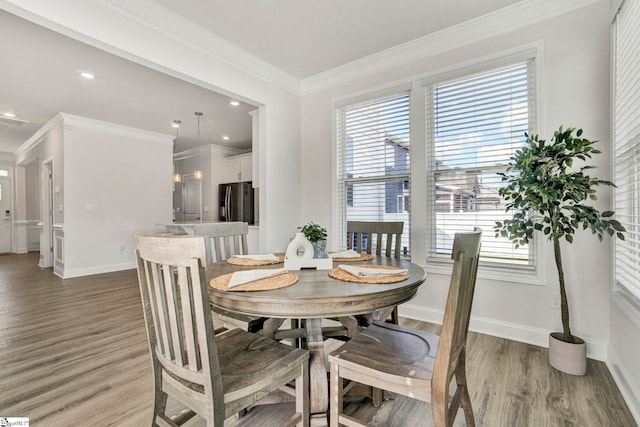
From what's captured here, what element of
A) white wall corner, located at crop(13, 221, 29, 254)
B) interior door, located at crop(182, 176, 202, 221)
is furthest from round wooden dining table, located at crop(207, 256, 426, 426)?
white wall corner, located at crop(13, 221, 29, 254)

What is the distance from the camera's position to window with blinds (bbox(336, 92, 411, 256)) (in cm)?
321

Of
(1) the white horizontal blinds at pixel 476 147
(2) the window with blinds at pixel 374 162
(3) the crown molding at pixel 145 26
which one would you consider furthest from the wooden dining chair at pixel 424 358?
(3) the crown molding at pixel 145 26

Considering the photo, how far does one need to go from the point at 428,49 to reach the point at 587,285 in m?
2.45

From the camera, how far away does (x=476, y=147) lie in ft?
9.01

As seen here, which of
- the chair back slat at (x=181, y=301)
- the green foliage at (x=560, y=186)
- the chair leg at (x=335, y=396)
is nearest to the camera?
the chair back slat at (x=181, y=301)

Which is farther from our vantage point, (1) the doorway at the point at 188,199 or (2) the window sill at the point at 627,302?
(1) the doorway at the point at 188,199

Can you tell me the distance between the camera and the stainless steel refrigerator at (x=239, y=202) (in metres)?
6.48

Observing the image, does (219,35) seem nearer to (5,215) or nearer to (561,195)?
(561,195)

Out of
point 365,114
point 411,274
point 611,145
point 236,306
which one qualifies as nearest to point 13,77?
point 365,114

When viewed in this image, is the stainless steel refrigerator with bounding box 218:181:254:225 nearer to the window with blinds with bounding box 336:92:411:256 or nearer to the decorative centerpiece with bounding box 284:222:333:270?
the window with blinds with bounding box 336:92:411:256

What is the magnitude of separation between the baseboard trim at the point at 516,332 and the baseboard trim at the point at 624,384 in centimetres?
7

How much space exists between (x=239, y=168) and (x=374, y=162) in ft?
14.1

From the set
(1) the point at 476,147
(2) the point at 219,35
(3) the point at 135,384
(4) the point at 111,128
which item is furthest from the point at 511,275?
(4) the point at 111,128

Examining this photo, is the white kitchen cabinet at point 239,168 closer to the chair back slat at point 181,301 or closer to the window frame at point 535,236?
the window frame at point 535,236
